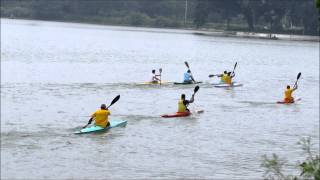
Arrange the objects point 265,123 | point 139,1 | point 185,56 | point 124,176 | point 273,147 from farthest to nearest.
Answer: point 139,1 → point 185,56 → point 265,123 → point 273,147 → point 124,176

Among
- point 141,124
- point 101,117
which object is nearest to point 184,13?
point 141,124

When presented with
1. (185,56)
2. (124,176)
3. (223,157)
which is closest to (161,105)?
(223,157)

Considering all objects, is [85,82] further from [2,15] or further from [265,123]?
[2,15]

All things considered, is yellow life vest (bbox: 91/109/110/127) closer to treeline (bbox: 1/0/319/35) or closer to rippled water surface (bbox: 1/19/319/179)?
rippled water surface (bbox: 1/19/319/179)

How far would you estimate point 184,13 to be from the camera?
17525 cm

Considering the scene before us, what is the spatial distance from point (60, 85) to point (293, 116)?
701 inches

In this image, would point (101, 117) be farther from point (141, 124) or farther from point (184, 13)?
point (184, 13)

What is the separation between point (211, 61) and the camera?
279 ft

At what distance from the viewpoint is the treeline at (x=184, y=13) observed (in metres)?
144

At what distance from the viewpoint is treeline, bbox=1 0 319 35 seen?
144m

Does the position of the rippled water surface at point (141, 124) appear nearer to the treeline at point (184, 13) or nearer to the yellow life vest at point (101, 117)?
the yellow life vest at point (101, 117)

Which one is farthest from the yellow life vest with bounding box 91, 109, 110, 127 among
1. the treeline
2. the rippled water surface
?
the treeline

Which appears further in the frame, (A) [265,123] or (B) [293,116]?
(B) [293,116]

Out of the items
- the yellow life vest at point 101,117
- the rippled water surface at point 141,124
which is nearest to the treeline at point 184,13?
the rippled water surface at point 141,124
